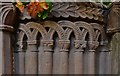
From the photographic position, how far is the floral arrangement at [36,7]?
3.31 ft

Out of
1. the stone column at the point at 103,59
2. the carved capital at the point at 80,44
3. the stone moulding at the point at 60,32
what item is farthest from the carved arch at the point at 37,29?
the stone column at the point at 103,59

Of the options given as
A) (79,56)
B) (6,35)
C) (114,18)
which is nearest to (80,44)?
(79,56)

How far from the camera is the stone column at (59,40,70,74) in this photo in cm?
105

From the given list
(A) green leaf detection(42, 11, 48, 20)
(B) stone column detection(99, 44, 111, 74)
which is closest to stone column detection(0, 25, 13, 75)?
(A) green leaf detection(42, 11, 48, 20)

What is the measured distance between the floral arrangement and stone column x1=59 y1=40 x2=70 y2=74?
13 cm

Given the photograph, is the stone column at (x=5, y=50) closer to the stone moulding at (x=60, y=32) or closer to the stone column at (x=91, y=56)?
the stone moulding at (x=60, y=32)

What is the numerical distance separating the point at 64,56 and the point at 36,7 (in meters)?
0.22

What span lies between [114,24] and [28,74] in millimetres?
397

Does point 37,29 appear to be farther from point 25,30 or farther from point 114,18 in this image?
point 114,18

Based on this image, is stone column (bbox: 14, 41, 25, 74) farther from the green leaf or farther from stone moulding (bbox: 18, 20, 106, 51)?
the green leaf

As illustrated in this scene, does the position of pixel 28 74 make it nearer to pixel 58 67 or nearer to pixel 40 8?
pixel 58 67

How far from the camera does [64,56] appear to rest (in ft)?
3.48

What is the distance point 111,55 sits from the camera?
1.10m

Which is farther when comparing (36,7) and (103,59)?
(103,59)
